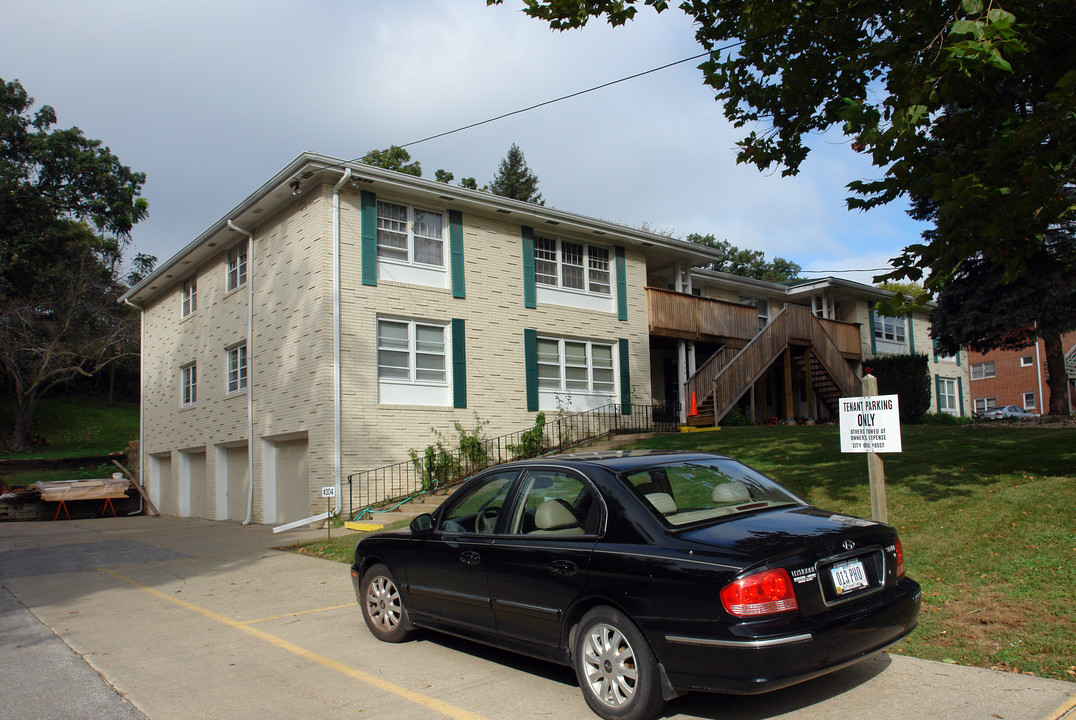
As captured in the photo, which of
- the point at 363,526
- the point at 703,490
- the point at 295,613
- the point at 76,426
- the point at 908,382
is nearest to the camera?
the point at 703,490

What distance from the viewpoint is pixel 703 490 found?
4883mm

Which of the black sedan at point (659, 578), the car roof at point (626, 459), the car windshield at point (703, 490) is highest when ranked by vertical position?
the car roof at point (626, 459)

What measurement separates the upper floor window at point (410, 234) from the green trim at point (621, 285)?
17.5 ft

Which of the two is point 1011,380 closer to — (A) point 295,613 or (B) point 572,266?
(B) point 572,266

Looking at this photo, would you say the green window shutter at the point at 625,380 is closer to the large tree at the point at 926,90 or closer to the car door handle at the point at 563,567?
the large tree at the point at 926,90

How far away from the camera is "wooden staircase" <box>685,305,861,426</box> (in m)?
20.3

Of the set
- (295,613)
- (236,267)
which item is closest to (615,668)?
(295,613)

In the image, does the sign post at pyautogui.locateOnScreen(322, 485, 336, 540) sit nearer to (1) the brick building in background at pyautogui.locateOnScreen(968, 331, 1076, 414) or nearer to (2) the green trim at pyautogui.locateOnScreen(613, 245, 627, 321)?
(2) the green trim at pyautogui.locateOnScreen(613, 245, 627, 321)

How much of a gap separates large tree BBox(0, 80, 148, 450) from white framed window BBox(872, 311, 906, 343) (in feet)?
102

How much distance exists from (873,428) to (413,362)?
11834 mm

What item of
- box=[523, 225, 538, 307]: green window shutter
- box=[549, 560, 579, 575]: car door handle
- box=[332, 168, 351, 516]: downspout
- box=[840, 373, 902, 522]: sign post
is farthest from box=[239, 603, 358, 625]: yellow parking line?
box=[523, 225, 538, 307]: green window shutter

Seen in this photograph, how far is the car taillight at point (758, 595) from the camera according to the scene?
3.84 m

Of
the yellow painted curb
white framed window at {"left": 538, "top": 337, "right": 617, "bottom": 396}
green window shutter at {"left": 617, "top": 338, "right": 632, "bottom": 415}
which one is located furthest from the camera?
green window shutter at {"left": 617, "top": 338, "right": 632, "bottom": 415}

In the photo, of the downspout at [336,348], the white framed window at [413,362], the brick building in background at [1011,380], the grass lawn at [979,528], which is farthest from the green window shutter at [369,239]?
the brick building in background at [1011,380]
